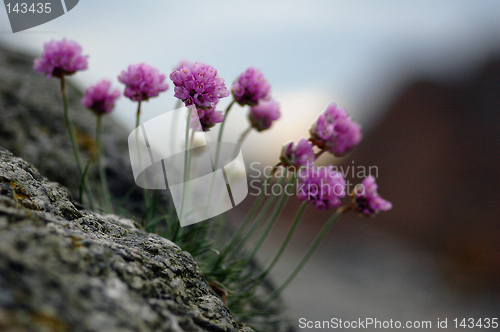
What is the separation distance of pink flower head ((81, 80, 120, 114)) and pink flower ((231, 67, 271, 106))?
2.67 ft

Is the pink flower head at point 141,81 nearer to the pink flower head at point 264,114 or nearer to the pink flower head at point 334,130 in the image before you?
the pink flower head at point 264,114

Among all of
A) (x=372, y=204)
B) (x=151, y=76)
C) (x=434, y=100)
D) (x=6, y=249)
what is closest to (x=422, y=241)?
(x=434, y=100)

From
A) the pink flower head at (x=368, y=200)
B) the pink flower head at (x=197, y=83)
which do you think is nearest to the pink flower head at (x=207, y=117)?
the pink flower head at (x=197, y=83)

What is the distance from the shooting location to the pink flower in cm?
150

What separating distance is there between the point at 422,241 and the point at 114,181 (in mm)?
6306

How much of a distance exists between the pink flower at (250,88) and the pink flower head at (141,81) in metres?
0.39

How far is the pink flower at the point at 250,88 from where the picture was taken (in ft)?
4.91

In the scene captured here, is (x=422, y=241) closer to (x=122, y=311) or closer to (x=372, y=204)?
(x=372, y=204)

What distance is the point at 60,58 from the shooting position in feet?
5.08

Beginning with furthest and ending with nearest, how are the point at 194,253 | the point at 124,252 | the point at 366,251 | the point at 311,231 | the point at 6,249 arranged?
1. the point at 311,231
2. the point at 366,251
3. the point at 194,253
4. the point at 124,252
5. the point at 6,249

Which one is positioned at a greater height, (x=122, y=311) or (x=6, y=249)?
(x=6, y=249)

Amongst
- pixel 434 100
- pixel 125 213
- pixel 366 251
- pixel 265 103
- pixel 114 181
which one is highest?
pixel 434 100

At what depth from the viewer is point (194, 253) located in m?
1.63

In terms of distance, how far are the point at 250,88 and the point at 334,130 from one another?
1.58 ft
